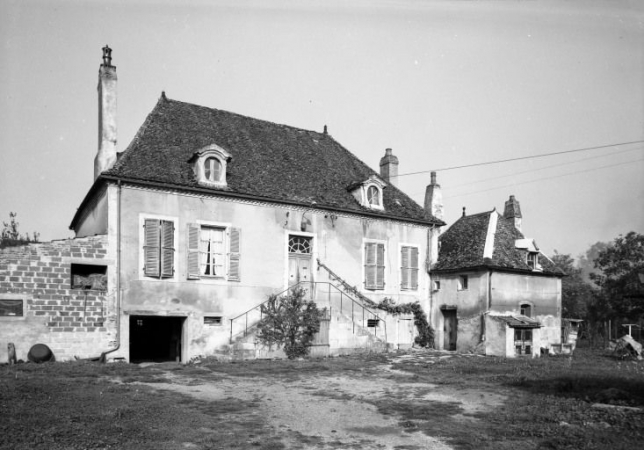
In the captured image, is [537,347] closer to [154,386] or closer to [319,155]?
[319,155]

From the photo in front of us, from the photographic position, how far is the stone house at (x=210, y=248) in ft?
56.7

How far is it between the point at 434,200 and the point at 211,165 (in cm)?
1191

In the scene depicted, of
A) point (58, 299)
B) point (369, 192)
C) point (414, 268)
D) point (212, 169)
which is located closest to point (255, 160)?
point (212, 169)

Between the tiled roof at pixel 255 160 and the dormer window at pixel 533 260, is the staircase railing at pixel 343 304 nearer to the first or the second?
the tiled roof at pixel 255 160

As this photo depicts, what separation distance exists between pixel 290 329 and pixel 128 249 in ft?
20.2

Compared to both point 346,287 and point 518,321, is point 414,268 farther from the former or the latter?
point 518,321

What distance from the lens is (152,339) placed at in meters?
20.9

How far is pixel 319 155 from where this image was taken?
25.5 m

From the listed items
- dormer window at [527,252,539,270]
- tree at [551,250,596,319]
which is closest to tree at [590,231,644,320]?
tree at [551,250,596,319]

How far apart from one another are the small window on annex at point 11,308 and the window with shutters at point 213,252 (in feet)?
16.8

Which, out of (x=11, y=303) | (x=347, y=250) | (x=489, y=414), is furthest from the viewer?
(x=347, y=250)

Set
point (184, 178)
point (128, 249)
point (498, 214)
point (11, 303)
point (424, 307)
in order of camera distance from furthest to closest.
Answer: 1. point (498, 214)
2. point (424, 307)
3. point (184, 178)
4. point (128, 249)
5. point (11, 303)

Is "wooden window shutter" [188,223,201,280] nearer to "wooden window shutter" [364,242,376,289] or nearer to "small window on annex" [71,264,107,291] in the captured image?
"small window on annex" [71,264,107,291]

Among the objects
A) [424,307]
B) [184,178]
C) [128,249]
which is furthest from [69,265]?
[424,307]
